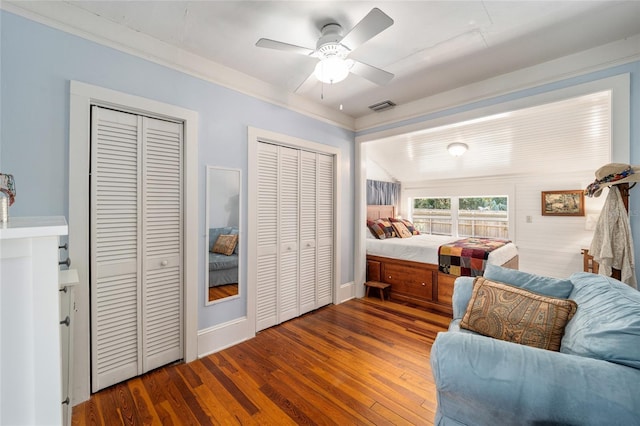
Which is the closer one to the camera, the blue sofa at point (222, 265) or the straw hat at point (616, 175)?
the straw hat at point (616, 175)

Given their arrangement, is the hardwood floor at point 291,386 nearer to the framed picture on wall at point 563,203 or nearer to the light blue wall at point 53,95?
the light blue wall at point 53,95

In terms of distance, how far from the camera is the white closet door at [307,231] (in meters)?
3.21

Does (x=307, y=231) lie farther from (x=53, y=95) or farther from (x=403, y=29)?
(x=53, y=95)

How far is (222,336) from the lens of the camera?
97.3 inches

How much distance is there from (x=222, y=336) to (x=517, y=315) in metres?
2.28

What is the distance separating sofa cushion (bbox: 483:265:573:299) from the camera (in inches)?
64.0

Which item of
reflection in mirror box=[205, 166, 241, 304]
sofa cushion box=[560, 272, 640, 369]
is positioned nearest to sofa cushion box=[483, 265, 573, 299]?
sofa cushion box=[560, 272, 640, 369]

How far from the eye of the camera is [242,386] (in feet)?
6.38

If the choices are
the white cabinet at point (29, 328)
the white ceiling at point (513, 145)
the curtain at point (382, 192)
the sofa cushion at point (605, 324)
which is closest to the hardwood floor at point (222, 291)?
the white cabinet at point (29, 328)

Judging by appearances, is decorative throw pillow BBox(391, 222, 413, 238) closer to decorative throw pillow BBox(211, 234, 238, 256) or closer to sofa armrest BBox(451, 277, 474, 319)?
sofa armrest BBox(451, 277, 474, 319)

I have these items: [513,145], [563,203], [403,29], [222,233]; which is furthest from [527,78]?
[222,233]

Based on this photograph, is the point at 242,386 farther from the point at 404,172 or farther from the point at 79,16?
the point at 404,172

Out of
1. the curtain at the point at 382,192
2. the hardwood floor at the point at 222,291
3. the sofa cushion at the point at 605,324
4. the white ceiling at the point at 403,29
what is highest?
the white ceiling at the point at 403,29

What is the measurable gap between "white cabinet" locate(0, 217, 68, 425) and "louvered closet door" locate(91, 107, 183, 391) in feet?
4.71
